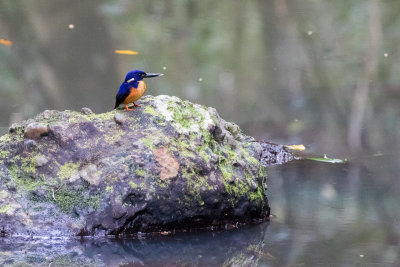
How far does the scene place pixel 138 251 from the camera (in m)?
3.26

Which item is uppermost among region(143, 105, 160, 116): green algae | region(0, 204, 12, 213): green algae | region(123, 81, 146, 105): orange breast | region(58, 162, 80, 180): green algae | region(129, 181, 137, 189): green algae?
region(123, 81, 146, 105): orange breast

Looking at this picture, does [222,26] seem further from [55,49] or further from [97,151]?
[97,151]

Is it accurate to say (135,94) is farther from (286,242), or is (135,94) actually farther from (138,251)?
(286,242)

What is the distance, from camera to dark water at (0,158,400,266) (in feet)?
Answer: 10.4

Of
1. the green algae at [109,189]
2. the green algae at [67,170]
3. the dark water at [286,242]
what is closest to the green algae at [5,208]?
the dark water at [286,242]

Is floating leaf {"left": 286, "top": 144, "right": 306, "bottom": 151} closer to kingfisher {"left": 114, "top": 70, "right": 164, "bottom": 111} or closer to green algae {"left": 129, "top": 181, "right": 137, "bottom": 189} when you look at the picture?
kingfisher {"left": 114, "top": 70, "right": 164, "bottom": 111}

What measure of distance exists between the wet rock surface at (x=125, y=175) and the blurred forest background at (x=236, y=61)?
1.72m

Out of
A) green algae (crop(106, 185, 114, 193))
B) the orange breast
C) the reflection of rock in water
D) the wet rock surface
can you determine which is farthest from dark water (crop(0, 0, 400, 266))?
the orange breast

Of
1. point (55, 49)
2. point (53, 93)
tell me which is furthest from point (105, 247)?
point (55, 49)

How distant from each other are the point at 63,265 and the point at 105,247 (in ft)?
0.86

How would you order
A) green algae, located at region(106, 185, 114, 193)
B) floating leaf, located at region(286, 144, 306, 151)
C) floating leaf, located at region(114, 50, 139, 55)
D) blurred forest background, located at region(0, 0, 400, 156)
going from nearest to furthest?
green algae, located at region(106, 185, 114, 193) < floating leaf, located at region(286, 144, 306, 151) < blurred forest background, located at region(0, 0, 400, 156) < floating leaf, located at region(114, 50, 139, 55)

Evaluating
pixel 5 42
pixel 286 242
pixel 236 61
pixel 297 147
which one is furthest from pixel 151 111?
pixel 5 42

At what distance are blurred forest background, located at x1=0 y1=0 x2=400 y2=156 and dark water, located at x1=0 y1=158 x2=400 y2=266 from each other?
1137mm

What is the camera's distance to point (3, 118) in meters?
5.76
